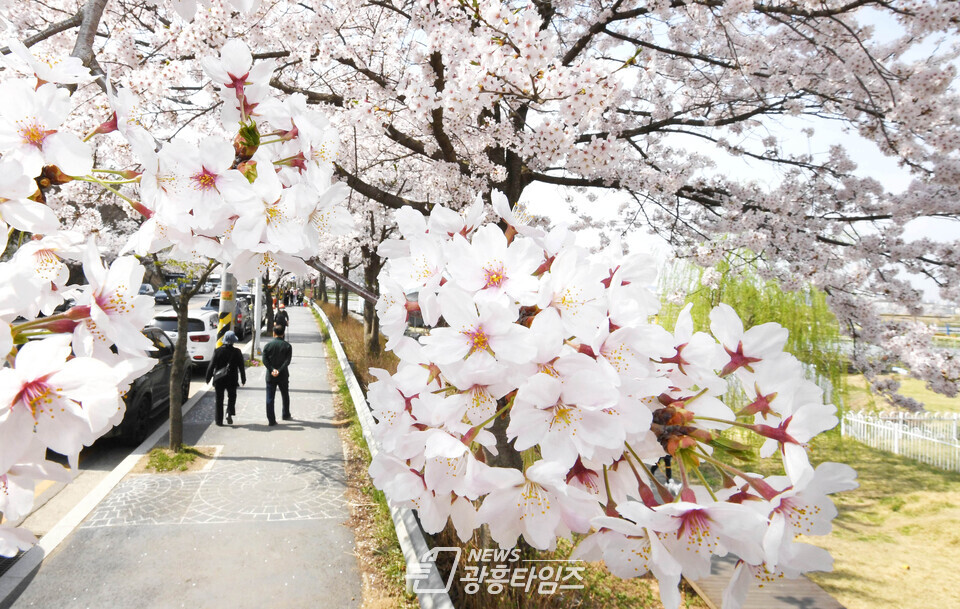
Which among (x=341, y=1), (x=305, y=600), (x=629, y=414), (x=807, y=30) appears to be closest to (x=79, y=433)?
(x=629, y=414)

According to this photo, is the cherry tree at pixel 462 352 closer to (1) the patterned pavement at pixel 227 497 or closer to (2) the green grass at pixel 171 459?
(1) the patterned pavement at pixel 227 497

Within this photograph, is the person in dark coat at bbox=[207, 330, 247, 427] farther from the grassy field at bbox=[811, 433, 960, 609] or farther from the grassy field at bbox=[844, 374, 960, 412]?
the grassy field at bbox=[844, 374, 960, 412]

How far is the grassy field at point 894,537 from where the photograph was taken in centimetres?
657

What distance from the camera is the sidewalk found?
13.5 feet

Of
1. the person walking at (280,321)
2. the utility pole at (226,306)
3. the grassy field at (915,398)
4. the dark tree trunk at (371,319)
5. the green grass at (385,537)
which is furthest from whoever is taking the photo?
the grassy field at (915,398)

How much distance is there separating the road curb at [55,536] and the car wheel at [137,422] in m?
0.34

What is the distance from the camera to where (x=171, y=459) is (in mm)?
6875

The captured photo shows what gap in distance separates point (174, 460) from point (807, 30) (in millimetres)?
9881

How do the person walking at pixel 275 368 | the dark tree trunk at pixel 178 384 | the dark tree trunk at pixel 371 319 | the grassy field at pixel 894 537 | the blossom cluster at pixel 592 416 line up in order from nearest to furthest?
the blossom cluster at pixel 592 416
the grassy field at pixel 894 537
the dark tree trunk at pixel 178 384
the person walking at pixel 275 368
the dark tree trunk at pixel 371 319

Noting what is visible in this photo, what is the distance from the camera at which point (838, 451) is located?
13148 millimetres

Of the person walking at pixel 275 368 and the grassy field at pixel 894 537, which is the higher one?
the person walking at pixel 275 368

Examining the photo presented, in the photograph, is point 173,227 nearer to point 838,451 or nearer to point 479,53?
point 479,53

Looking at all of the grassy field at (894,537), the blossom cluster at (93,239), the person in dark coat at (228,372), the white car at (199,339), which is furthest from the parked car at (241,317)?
the blossom cluster at (93,239)

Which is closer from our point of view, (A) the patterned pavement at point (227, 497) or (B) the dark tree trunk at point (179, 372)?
(A) the patterned pavement at point (227, 497)
